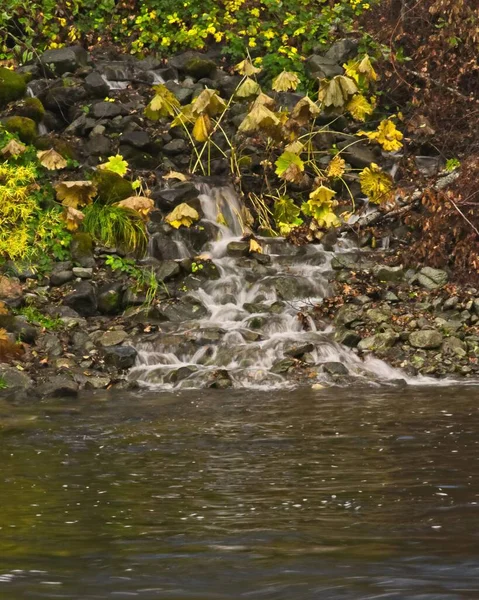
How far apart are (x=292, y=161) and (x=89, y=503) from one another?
1086 cm

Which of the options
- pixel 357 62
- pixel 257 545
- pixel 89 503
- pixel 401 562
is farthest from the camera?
pixel 357 62

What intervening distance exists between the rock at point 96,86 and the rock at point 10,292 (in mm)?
5415

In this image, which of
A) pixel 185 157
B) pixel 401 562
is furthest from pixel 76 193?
pixel 401 562

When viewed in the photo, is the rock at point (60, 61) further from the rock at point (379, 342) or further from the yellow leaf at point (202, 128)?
the rock at point (379, 342)

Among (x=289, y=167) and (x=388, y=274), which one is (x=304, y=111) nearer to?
(x=289, y=167)

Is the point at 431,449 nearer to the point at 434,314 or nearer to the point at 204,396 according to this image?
the point at 204,396

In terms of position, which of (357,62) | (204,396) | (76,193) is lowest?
(204,396)

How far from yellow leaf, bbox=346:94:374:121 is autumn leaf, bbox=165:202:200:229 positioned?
3595mm

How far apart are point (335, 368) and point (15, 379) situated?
11.2 feet

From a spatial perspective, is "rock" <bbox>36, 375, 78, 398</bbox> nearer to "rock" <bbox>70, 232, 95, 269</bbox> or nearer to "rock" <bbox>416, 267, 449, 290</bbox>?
"rock" <bbox>70, 232, 95, 269</bbox>

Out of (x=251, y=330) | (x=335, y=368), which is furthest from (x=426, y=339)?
(x=251, y=330)

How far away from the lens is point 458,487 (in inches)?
297

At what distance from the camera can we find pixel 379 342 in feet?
46.1

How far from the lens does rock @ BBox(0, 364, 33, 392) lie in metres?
12.7
